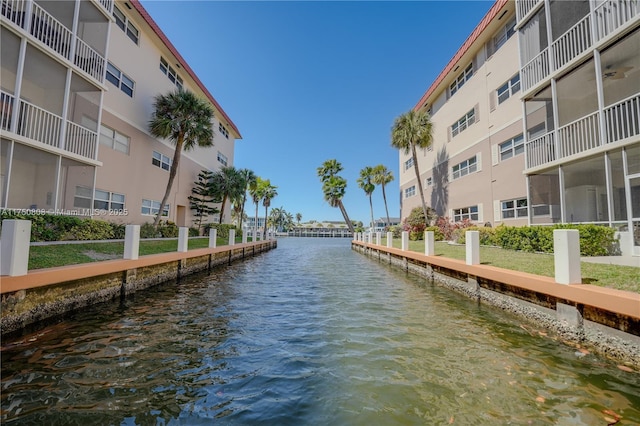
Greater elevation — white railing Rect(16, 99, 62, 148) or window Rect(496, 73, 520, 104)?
window Rect(496, 73, 520, 104)

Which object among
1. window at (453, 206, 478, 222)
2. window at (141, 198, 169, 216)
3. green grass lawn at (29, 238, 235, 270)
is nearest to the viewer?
green grass lawn at (29, 238, 235, 270)

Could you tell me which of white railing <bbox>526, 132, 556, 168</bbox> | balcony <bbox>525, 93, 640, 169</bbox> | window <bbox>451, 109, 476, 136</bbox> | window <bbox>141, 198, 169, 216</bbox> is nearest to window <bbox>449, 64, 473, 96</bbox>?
window <bbox>451, 109, 476, 136</bbox>

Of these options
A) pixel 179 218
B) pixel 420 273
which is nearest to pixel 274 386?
pixel 420 273

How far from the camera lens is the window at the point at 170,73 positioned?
17406mm

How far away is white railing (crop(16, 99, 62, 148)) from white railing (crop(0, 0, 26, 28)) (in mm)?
2474

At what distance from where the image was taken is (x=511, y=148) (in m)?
14.4

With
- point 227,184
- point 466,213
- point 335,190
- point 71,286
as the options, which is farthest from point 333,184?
point 71,286

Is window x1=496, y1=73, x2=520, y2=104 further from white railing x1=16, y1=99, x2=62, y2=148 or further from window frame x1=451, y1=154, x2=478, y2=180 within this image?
white railing x1=16, y1=99, x2=62, y2=148

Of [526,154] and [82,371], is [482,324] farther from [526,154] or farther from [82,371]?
[526,154]

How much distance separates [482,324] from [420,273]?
5.58 metres

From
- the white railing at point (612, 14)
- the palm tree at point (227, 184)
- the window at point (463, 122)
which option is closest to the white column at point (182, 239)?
the palm tree at point (227, 184)

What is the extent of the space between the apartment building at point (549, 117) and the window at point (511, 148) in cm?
5

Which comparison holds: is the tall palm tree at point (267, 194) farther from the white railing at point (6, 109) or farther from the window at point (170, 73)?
the white railing at point (6, 109)

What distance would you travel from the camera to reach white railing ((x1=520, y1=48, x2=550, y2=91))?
11016 mm
